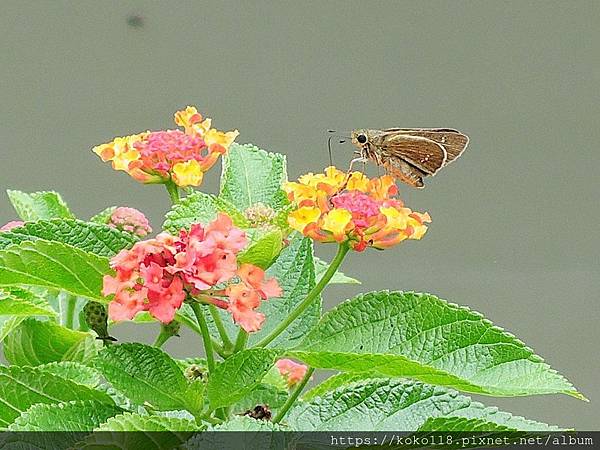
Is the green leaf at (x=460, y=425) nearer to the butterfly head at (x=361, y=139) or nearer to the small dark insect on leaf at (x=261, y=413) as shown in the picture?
the small dark insect on leaf at (x=261, y=413)

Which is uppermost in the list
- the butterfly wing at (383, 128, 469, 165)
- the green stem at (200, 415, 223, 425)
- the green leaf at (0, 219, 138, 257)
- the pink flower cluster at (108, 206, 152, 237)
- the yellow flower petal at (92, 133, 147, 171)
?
the butterfly wing at (383, 128, 469, 165)

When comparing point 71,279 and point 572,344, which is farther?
point 572,344

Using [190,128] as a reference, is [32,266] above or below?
below

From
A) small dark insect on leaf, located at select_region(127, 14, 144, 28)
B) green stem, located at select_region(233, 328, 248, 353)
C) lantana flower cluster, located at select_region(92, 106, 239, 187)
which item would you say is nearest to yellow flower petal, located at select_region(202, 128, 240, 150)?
lantana flower cluster, located at select_region(92, 106, 239, 187)

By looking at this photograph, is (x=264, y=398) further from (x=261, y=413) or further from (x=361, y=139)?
(x=361, y=139)

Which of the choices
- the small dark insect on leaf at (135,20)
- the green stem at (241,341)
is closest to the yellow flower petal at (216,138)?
the green stem at (241,341)

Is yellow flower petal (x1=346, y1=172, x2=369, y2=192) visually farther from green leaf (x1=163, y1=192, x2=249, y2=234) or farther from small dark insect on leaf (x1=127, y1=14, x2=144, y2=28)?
small dark insect on leaf (x1=127, y1=14, x2=144, y2=28)

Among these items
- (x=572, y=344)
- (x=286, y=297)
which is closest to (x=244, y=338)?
(x=286, y=297)

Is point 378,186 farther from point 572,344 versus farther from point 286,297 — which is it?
point 572,344
